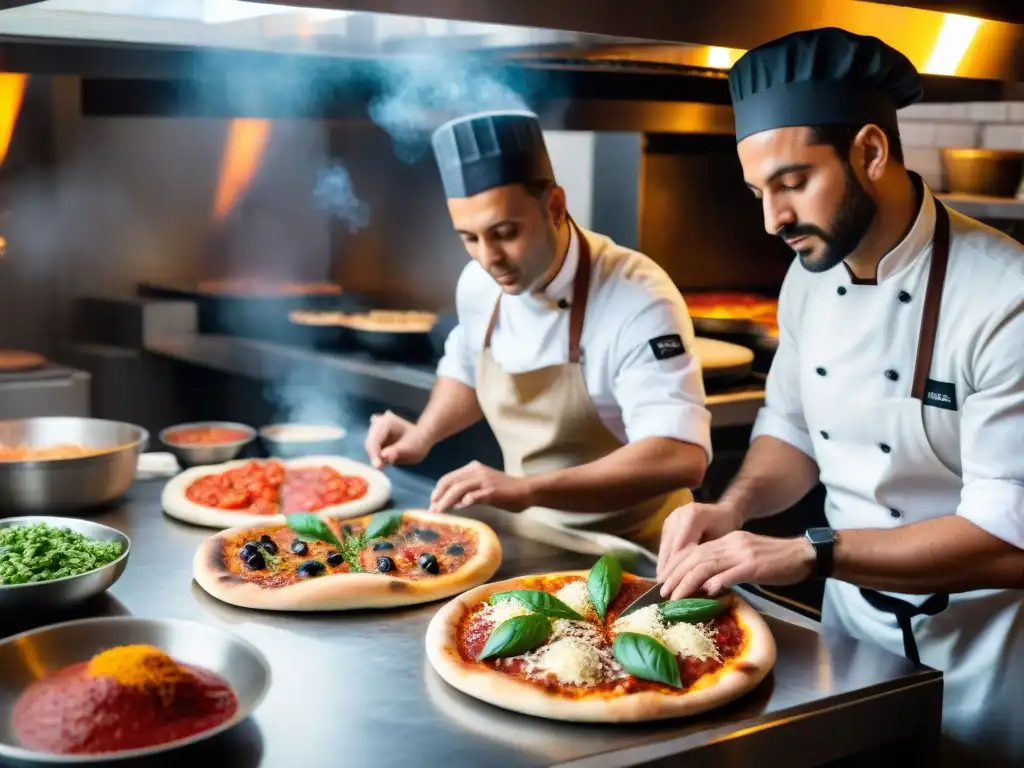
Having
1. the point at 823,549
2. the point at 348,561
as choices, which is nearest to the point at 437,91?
the point at 348,561

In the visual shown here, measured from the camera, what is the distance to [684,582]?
5.92 feet

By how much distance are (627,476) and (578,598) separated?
0.58 meters

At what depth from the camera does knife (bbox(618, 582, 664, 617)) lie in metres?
1.85

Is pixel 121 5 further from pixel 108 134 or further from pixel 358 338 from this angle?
pixel 108 134

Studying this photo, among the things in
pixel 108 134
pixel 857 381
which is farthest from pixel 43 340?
pixel 857 381

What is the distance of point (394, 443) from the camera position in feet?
9.13

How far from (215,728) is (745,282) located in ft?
11.5

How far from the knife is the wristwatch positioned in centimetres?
25

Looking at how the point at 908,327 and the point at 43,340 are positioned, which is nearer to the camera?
the point at 908,327

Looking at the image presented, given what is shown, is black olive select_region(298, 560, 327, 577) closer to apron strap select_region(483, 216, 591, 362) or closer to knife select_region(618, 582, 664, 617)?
knife select_region(618, 582, 664, 617)

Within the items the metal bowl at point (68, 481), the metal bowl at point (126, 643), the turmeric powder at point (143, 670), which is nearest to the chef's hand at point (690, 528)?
the metal bowl at point (126, 643)

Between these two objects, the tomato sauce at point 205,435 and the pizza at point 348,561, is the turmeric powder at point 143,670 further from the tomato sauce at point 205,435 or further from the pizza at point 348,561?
the tomato sauce at point 205,435

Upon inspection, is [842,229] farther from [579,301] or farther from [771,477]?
[579,301]

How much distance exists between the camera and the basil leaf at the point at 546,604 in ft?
5.83
